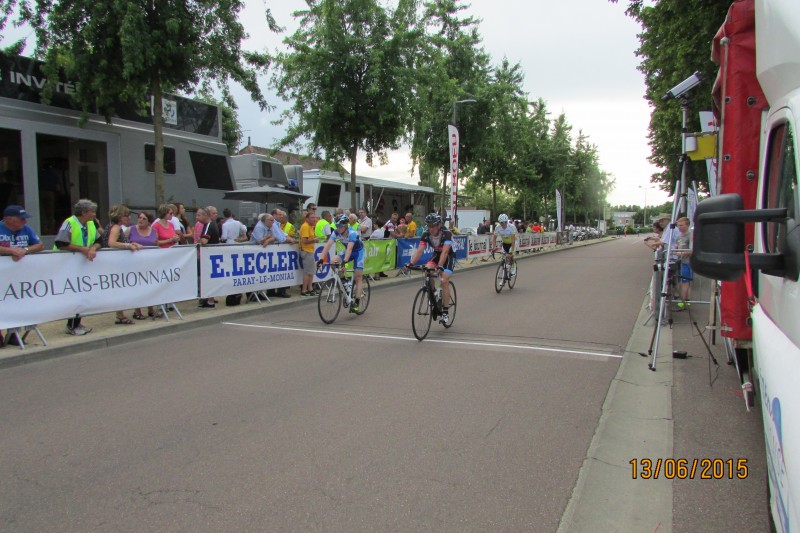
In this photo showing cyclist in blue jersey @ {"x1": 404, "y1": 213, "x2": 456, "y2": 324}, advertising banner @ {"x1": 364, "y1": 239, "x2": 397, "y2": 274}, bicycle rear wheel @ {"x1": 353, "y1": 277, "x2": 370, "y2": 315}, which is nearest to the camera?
cyclist in blue jersey @ {"x1": 404, "y1": 213, "x2": 456, "y2": 324}

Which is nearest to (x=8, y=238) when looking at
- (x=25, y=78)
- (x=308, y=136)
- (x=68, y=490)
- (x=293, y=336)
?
(x=293, y=336)

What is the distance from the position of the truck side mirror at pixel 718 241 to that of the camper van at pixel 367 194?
69.2 ft

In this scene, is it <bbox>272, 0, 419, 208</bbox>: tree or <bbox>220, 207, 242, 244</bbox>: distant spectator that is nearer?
<bbox>220, 207, 242, 244</bbox>: distant spectator

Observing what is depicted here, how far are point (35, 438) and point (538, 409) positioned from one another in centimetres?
428

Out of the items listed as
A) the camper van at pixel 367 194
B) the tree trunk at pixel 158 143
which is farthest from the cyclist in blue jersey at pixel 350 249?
the camper van at pixel 367 194

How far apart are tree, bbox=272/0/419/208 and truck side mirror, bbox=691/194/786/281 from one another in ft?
52.4

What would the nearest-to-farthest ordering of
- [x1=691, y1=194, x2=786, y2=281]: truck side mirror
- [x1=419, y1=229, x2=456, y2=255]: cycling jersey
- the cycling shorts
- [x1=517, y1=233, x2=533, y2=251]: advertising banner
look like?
[x1=691, y1=194, x2=786, y2=281]: truck side mirror
[x1=419, y1=229, x2=456, y2=255]: cycling jersey
the cycling shorts
[x1=517, y1=233, x2=533, y2=251]: advertising banner

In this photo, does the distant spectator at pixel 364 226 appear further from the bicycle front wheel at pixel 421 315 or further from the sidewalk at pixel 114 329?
the bicycle front wheel at pixel 421 315

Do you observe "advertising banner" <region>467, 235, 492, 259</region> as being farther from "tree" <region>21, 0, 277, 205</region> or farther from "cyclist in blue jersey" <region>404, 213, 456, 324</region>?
"cyclist in blue jersey" <region>404, 213, 456, 324</region>

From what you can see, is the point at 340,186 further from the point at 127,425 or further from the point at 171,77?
the point at 127,425

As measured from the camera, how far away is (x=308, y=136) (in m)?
19.4

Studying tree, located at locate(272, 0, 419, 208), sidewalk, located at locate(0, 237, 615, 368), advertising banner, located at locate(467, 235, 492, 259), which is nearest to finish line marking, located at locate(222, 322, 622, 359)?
sidewalk, located at locate(0, 237, 615, 368)

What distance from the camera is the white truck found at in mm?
1907
